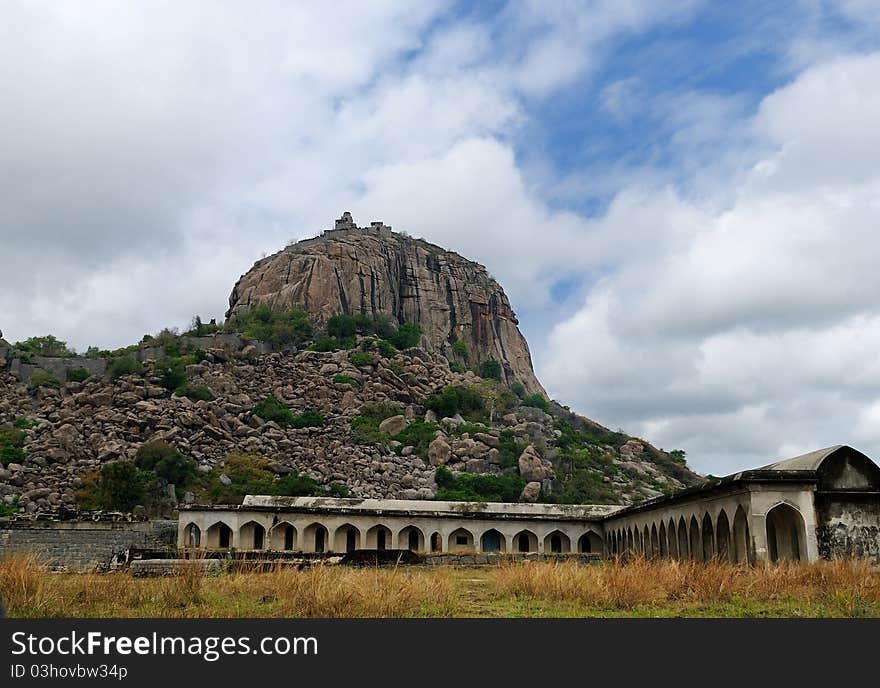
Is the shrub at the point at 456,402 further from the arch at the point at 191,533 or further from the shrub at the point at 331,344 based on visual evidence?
the arch at the point at 191,533

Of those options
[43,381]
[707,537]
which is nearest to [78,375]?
[43,381]

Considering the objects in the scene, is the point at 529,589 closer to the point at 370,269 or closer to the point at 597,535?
the point at 597,535

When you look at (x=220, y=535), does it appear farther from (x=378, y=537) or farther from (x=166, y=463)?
(x=166, y=463)

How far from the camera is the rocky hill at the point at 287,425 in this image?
5919 cm

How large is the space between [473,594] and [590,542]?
3009cm

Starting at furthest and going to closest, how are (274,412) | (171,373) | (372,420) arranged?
(171,373)
(372,420)
(274,412)

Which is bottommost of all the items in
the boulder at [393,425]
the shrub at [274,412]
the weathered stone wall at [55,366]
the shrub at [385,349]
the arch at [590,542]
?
the arch at [590,542]

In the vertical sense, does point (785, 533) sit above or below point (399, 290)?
below

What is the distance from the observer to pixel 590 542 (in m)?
42.4

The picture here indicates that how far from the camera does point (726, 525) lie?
2255 cm

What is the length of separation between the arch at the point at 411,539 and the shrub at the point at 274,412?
34.1m

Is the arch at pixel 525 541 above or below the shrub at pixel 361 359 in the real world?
below

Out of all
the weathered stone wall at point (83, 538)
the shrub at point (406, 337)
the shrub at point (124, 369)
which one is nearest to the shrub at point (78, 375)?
the shrub at point (124, 369)
